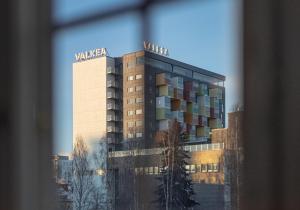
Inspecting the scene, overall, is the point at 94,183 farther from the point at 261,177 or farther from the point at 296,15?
the point at 296,15

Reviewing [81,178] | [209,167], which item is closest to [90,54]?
[81,178]

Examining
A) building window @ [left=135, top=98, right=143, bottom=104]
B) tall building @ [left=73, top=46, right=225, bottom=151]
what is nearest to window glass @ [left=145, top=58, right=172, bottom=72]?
tall building @ [left=73, top=46, right=225, bottom=151]

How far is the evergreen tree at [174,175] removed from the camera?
1.72m

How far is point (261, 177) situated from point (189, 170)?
343mm

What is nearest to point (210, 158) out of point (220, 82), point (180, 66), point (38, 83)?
point (220, 82)

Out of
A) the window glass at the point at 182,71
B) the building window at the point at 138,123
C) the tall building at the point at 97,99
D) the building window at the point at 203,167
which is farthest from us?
the tall building at the point at 97,99

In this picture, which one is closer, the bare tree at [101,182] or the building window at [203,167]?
the building window at [203,167]

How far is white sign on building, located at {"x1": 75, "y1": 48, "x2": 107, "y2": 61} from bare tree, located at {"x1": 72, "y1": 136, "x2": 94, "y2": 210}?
31cm

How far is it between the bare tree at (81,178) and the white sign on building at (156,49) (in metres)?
0.48

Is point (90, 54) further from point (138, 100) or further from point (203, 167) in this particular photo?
point (203, 167)

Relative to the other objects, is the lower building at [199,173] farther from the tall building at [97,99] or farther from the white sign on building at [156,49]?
the white sign on building at [156,49]

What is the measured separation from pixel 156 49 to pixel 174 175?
1.40 feet

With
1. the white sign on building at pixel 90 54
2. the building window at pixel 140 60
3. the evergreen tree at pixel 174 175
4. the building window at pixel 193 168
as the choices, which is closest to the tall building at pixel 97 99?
the white sign on building at pixel 90 54

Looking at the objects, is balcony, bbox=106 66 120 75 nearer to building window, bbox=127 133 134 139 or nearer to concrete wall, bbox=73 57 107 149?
concrete wall, bbox=73 57 107 149
